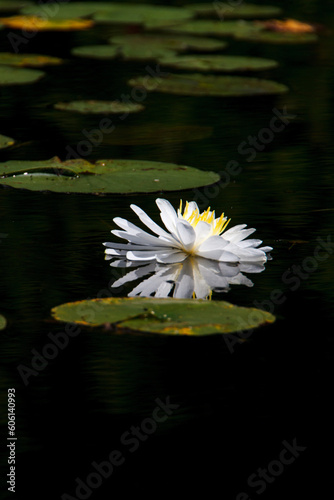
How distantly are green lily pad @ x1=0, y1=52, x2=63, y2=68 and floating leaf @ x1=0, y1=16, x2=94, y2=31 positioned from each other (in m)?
1.25

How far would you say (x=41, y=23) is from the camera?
27.7 feet

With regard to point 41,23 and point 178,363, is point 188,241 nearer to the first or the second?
point 178,363

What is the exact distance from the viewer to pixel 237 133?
5.00 meters

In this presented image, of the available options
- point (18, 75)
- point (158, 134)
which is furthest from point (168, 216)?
point (18, 75)

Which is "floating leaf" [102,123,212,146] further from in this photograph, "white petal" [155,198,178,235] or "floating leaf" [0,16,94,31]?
"floating leaf" [0,16,94,31]

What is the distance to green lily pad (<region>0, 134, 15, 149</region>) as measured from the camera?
4606 millimetres

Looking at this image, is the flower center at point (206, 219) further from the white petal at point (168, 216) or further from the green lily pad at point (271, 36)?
the green lily pad at point (271, 36)

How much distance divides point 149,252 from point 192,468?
4.01 ft

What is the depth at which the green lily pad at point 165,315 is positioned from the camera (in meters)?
2.53

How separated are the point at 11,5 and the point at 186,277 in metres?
7.10

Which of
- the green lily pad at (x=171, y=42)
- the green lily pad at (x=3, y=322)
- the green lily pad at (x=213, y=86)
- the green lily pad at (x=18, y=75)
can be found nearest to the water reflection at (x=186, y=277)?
the green lily pad at (x=3, y=322)

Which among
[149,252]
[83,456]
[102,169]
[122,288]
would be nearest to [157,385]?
[83,456]

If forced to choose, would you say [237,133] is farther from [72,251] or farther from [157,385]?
[157,385]

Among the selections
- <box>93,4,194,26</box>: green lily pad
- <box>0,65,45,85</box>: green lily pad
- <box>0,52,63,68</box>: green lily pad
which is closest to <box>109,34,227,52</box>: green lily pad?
<box>93,4,194,26</box>: green lily pad
